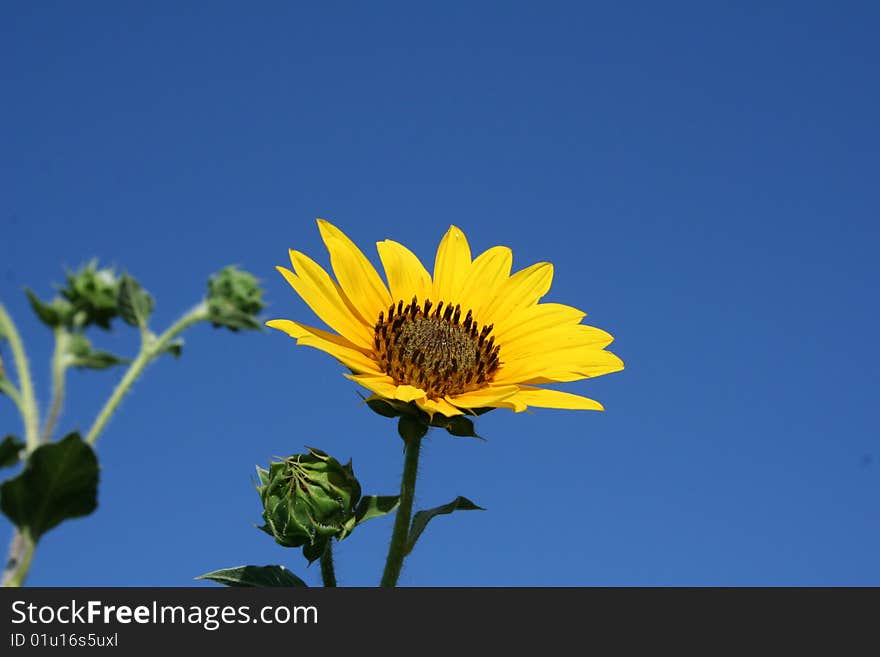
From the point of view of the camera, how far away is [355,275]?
2303 mm

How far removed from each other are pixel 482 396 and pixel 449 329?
29 cm

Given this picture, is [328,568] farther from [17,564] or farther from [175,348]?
[175,348]

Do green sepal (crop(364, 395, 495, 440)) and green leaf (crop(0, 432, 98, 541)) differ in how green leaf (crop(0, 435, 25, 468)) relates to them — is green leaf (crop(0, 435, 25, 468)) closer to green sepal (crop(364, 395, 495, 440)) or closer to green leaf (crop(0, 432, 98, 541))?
green leaf (crop(0, 432, 98, 541))

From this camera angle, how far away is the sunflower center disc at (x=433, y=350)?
6.99 feet

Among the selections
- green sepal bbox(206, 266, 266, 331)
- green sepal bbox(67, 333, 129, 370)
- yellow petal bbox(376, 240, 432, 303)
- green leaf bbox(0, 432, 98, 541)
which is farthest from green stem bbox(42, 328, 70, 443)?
yellow petal bbox(376, 240, 432, 303)

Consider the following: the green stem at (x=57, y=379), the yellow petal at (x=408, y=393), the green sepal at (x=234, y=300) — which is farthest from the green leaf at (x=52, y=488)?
the green sepal at (x=234, y=300)

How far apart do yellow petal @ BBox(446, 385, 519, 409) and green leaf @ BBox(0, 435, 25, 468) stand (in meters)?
2.42

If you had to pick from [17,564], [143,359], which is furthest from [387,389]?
[143,359]

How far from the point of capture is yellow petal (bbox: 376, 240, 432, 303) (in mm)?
2430

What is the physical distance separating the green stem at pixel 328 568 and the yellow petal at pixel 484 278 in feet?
2.63
